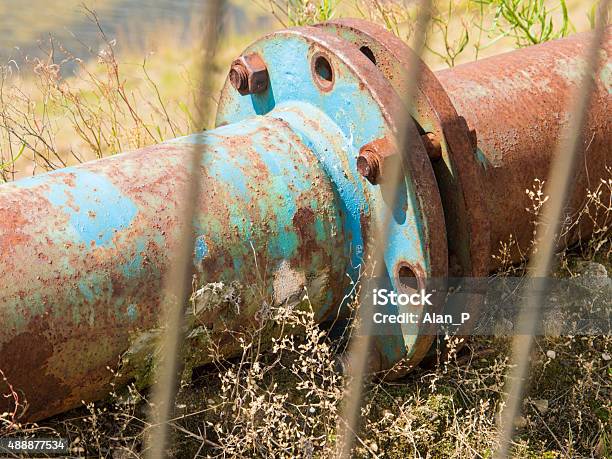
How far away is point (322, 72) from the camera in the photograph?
97.8 inches

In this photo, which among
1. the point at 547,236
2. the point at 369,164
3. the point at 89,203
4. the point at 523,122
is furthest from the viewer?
the point at 523,122

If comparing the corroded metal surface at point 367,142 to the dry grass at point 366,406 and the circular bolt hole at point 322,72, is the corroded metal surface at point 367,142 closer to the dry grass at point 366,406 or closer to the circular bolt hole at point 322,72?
the circular bolt hole at point 322,72

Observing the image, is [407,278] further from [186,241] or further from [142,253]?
[186,241]

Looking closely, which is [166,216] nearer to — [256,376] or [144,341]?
[144,341]

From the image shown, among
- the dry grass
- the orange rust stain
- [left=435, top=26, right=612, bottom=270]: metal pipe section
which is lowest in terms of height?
the dry grass

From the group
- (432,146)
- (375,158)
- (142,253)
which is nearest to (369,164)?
(375,158)

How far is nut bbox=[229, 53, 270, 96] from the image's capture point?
2660 millimetres

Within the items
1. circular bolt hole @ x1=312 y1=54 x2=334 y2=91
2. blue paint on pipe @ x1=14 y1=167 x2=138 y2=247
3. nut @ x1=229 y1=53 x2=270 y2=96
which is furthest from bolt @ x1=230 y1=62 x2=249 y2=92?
blue paint on pipe @ x1=14 y1=167 x2=138 y2=247

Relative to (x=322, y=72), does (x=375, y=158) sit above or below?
below

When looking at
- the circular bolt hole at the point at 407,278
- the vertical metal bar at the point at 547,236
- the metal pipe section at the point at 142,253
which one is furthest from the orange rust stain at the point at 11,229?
the vertical metal bar at the point at 547,236

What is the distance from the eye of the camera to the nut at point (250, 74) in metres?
2.66

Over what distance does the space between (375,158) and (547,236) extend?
0.60m

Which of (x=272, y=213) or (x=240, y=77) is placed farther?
(x=240, y=77)

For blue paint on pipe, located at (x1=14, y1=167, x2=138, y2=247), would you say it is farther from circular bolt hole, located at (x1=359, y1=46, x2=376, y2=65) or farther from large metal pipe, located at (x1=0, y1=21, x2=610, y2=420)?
circular bolt hole, located at (x1=359, y1=46, x2=376, y2=65)
